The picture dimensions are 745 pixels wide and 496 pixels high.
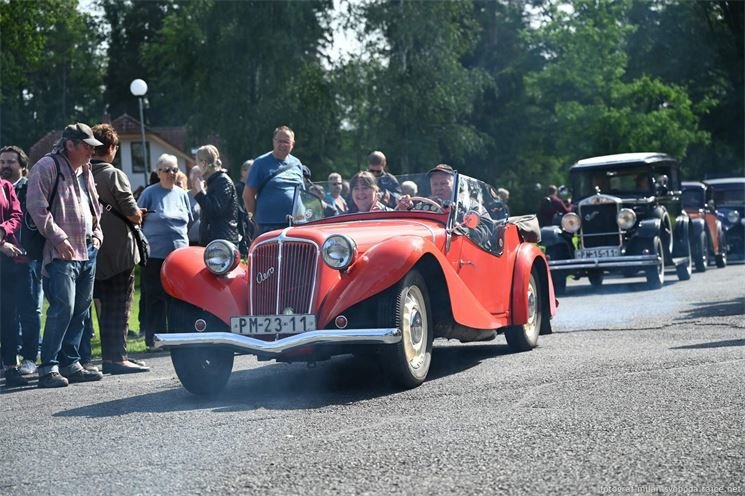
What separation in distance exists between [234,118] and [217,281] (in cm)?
3580

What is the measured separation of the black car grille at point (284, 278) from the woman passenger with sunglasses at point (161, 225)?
3.52 metres

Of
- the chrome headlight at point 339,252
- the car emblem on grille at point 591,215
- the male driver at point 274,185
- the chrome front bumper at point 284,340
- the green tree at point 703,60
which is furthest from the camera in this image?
the green tree at point 703,60

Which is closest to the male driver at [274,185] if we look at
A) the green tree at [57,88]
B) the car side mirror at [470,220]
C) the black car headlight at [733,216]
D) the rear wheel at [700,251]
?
the car side mirror at [470,220]

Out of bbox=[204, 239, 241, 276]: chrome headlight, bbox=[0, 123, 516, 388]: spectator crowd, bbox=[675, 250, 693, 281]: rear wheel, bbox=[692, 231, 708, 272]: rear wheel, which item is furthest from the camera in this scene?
bbox=[692, 231, 708, 272]: rear wheel

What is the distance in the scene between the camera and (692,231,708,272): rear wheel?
22.1 m

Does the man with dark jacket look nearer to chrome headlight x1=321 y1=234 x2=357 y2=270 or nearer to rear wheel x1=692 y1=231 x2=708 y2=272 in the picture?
chrome headlight x1=321 y1=234 x2=357 y2=270

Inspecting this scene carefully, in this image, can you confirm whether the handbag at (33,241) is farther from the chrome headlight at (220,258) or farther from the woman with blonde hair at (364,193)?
the woman with blonde hair at (364,193)

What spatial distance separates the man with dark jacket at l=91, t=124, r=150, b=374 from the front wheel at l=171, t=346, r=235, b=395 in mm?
1766

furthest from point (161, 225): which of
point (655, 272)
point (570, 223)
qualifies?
point (655, 272)

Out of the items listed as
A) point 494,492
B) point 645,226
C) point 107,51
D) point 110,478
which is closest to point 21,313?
point 110,478

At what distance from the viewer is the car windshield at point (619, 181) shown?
20594 millimetres

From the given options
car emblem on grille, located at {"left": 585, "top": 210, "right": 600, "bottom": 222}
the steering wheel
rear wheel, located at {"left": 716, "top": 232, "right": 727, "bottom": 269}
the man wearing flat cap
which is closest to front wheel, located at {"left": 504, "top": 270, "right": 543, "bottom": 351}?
the steering wheel

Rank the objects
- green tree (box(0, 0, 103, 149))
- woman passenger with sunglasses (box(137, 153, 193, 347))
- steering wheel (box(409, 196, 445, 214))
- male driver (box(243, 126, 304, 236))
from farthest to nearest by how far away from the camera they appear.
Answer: green tree (box(0, 0, 103, 149)), woman passenger with sunglasses (box(137, 153, 193, 347)), male driver (box(243, 126, 304, 236)), steering wheel (box(409, 196, 445, 214))

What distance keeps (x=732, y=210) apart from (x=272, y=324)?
2213cm
